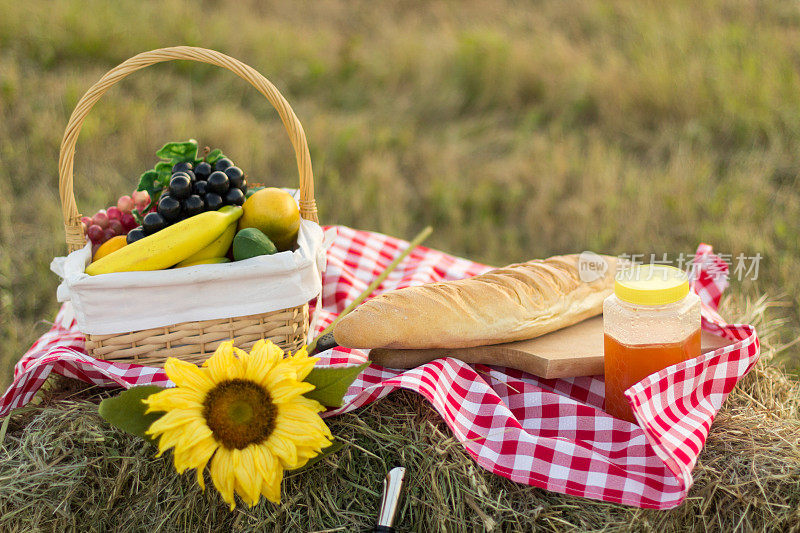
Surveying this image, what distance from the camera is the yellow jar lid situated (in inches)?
61.1

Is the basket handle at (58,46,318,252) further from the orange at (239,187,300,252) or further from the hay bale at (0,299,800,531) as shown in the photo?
the hay bale at (0,299,800,531)

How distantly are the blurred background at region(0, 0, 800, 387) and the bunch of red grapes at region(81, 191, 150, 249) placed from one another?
1.05m

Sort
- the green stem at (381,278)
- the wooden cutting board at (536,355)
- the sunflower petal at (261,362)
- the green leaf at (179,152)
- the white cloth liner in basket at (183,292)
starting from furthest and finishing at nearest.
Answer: the green leaf at (179,152)
the wooden cutting board at (536,355)
the white cloth liner in basket at (183,292)
the sunflower petal at (261,362)
the green stem at (381,278)

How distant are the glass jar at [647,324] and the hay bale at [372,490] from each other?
0.24m

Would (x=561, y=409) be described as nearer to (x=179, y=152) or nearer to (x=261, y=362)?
(x=261, y=362)

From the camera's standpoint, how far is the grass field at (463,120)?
3828mm

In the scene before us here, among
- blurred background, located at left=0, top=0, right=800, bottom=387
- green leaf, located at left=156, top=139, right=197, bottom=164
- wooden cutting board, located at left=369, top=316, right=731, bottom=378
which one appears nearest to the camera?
wooden cutting board, located at left=369, top=316, right=731, bottom=378

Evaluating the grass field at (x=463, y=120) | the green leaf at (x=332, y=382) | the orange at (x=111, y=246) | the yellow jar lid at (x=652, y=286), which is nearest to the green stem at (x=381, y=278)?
the green leaf at (x=332, y=382)

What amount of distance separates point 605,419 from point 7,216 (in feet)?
10.8

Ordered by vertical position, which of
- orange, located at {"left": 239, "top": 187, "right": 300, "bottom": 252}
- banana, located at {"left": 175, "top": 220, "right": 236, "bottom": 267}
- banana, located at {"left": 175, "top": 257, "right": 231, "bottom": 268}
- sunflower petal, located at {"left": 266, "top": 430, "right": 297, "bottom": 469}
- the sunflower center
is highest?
orange, located at {"left": 239, "top": 187, "right": 300, "bottom": 252}

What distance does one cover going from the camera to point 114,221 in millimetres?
2057

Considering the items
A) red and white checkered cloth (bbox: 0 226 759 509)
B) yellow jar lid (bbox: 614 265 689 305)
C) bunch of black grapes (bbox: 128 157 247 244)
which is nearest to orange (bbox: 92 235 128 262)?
bunch of black grapes (bbox: 128 157 247 244)

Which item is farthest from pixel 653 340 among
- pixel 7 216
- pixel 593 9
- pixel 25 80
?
pixel 593 9

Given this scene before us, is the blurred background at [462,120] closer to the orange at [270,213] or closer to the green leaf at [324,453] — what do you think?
the orange at [270,213]
